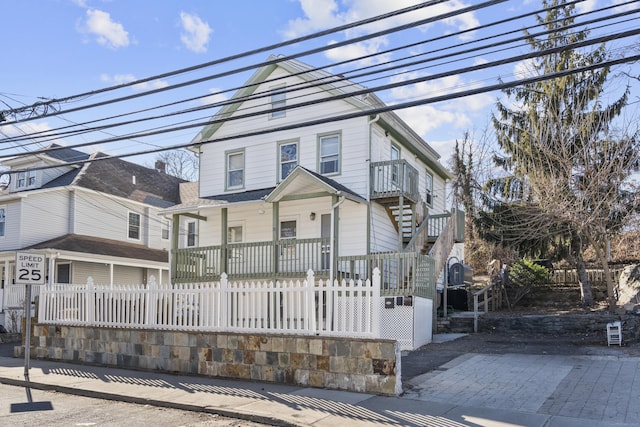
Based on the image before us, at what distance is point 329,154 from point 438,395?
10799 millimetres

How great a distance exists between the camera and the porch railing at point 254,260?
16.7 meters

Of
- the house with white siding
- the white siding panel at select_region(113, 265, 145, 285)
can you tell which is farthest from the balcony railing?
the white siding panel at select_region(113, 265, 145, 285)

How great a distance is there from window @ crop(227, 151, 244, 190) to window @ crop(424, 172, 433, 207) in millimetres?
7077

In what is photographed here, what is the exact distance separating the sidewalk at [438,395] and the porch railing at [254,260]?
595cm

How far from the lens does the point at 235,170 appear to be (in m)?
20.0

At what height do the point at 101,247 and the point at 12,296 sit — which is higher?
the point at 101,247

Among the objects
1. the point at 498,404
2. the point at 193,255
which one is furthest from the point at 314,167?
the point at 498,404

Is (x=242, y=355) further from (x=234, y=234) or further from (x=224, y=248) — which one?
(x=234, y=234)

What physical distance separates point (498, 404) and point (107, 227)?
22652 mm

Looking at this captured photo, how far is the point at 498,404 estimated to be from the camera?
26.2 feet

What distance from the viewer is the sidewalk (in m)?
7.34

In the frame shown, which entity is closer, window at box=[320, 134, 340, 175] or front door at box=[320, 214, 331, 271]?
front door at box=[320, 214, 331, 271]

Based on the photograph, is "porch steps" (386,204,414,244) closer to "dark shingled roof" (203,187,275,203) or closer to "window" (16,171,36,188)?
"dark shingled roof" (203,187,275,203)

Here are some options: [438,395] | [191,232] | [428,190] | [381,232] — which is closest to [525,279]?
[428,190]
